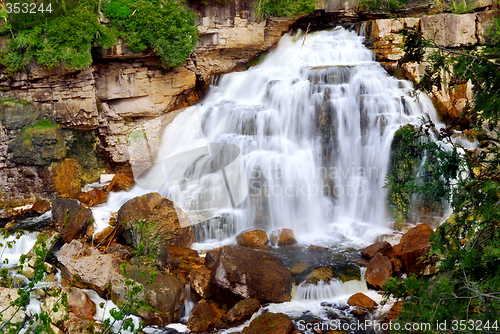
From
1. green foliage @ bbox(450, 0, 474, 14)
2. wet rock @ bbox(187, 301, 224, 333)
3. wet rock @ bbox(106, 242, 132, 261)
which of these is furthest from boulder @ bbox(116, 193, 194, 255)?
green foliage @ bbox(450, 0, 474, 14)

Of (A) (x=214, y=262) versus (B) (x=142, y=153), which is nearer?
(A) (x=214, y=262)

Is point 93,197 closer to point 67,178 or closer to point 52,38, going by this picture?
point 67,178

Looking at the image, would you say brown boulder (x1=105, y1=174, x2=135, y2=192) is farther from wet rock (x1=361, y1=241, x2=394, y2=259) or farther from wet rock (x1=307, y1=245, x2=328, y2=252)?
wet rock (x1=361, y1=241, x2=394, y2=259)

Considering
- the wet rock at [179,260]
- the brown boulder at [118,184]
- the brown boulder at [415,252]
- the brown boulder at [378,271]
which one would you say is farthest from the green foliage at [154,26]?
the brown boulder at [415,252]

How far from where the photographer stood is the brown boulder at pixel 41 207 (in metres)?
9.95

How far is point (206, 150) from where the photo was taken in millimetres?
11039

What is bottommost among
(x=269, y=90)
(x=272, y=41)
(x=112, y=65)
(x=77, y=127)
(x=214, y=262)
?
(x=214, y=262)

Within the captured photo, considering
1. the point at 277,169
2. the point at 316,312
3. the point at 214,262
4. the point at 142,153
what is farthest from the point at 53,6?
the point at 316,312

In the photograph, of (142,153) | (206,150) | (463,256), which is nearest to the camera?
(463,256)

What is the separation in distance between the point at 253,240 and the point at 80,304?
143 inches

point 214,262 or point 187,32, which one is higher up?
point 187,32

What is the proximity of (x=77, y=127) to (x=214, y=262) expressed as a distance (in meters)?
6.34

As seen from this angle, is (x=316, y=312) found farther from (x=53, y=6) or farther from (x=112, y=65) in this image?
(x=53, y=6)

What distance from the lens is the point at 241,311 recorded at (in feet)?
20.5
